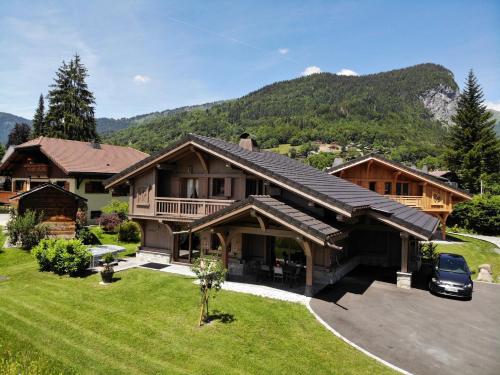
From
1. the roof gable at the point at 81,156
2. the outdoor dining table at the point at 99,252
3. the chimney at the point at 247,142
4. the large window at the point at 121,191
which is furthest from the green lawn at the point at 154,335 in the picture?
the large window at the point at 121,191

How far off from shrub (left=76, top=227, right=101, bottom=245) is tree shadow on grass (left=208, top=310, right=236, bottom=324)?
597 inches

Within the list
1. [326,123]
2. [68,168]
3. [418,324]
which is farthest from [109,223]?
[326,123]

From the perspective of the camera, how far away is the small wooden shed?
22.5m

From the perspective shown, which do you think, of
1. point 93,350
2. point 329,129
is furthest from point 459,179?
point 329,129

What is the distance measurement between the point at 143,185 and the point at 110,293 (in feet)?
25.6

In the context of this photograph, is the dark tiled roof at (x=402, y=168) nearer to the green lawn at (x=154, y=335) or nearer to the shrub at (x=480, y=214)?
the shrub at (x=480, y=214)

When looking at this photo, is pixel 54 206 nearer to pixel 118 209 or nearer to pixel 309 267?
pixel 118 209

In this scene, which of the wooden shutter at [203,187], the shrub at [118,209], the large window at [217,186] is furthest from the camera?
the shrub at [118,209]

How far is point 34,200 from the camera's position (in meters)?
22.6

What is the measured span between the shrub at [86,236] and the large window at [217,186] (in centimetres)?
1070

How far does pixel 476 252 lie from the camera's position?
2636 cm

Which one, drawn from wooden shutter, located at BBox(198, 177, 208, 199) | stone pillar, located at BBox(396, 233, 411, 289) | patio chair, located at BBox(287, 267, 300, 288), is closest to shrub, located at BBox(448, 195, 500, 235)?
stone pillar, located at BBox(396, 233, 411, 289)

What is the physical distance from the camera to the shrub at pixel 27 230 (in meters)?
21.4

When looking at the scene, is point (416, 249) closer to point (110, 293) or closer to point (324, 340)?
point (324, 340)
